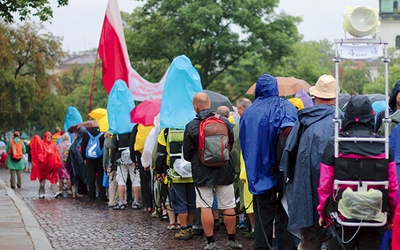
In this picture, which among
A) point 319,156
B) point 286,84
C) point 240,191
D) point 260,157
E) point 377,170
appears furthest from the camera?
point 286,84

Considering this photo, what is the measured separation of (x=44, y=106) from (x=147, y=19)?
9.85 m

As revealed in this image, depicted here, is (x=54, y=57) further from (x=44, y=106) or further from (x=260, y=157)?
(x=260, y=157)

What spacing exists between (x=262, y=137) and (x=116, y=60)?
14183 millimetres

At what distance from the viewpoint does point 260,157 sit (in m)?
8.76

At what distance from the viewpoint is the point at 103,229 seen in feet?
44.7

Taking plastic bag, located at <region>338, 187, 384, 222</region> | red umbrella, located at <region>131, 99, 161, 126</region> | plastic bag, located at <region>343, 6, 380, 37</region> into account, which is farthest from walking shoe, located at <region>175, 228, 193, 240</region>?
plastic bag, located at <region>338, 187, 384, 222</region>

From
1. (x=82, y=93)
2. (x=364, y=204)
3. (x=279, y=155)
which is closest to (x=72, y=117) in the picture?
(x=279, y=155)

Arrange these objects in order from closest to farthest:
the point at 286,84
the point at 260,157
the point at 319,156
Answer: the point at 319,156 < the point at 260,157 < the point at 286,84

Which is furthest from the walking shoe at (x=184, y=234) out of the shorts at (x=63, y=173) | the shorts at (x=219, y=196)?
the shorts at (x=63, y=173)

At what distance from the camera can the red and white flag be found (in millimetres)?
20719

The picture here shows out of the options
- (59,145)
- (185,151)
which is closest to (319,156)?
(185,151)

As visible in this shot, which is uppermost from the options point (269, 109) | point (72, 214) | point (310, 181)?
point (269, 109)

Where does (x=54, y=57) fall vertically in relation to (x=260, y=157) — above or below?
above

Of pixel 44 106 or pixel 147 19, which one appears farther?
pixel 44 106
